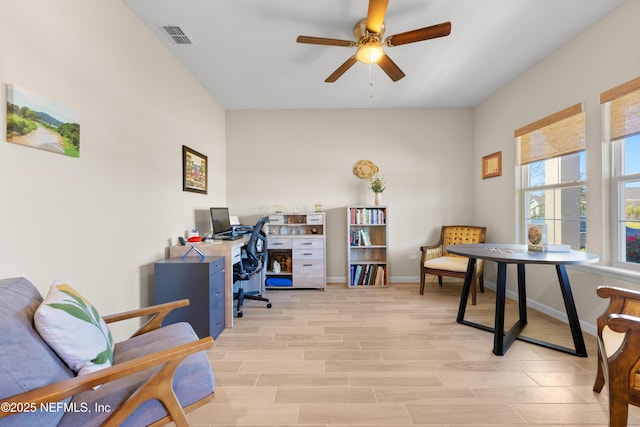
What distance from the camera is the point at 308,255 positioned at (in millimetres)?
4039

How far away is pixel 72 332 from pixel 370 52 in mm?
2615

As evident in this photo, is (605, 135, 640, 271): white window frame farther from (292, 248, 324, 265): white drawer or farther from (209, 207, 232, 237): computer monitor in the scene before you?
(209, 207, 232, 237): computer monitor

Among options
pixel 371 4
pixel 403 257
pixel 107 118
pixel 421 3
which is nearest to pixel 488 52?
pixel 421 3

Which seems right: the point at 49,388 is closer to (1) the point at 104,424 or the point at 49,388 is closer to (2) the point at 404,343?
(1) the point at 104,424

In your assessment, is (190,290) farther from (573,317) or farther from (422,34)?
(573,317)

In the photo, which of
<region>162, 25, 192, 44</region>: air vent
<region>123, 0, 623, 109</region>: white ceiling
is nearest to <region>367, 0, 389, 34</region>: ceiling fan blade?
<region>123, 0, 623, 109</region>: white ceiling

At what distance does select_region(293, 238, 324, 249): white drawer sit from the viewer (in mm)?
4031

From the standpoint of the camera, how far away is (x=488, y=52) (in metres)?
2.79

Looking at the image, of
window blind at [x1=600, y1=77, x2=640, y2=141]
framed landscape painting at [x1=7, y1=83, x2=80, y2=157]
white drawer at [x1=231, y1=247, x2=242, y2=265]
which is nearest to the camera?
framed landscape painting at [x1=7, y1=83, x2=80, y2=157]

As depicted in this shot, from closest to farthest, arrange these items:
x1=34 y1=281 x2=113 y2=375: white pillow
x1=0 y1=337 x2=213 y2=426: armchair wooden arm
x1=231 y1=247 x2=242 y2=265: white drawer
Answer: x1=0 y1=337 x2=213 y2=426: armchair wooden arm
x1=34 y1=281 x2=113 y2=375: white pillow
x1=231 y1=247 x2=242 y2=265: white drawer

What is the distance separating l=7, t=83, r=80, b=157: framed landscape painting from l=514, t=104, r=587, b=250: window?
13.3 ft

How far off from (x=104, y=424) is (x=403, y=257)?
13.1ft

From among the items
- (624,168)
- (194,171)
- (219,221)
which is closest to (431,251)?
(624,168)

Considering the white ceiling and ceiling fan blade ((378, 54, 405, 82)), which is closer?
the white ceiling
